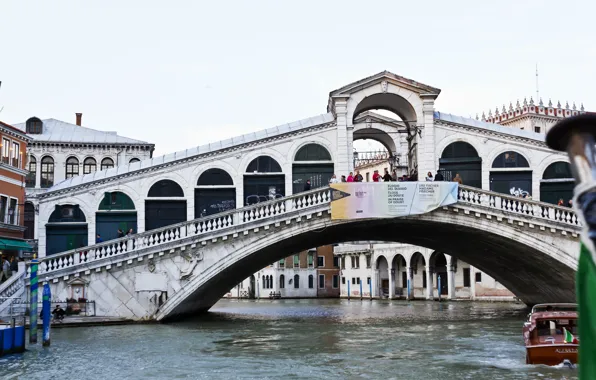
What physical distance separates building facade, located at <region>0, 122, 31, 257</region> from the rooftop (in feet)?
46.3

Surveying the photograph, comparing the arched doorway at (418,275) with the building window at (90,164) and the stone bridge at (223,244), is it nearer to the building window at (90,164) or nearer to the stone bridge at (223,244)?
the building window at (90,164)

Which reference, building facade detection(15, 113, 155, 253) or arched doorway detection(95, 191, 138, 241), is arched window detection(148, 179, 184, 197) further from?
building facade detection(15, 113, 155, 253)

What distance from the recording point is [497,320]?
30250 mm

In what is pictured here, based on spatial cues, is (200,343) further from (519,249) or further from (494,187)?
(494,187)

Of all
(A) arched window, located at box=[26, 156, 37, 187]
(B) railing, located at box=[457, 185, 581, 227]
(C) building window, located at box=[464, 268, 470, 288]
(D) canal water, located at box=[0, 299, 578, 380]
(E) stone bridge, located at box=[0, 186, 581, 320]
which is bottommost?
(D) canal water, located at box=[0, 299, 578, 380]

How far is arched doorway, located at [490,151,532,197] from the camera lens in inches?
1258

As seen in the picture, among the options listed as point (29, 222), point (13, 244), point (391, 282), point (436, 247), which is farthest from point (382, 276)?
point (13, 244)

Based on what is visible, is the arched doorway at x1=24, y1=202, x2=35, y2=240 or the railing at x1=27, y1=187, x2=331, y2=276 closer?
the railing at x1=27, y1=187, x2=331, y2=276

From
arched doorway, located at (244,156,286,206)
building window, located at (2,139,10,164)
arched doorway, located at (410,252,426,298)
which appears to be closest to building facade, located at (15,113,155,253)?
building window, located at (2,139,10,164)

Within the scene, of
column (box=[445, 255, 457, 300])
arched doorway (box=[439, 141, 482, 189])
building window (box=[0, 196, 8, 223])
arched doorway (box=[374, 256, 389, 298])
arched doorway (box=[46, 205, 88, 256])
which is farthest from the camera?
arched doorway (box=[374, 256, 389, 298])

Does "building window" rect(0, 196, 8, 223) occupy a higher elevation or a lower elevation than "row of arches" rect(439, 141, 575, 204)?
lower

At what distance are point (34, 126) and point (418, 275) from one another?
2895 centimetres

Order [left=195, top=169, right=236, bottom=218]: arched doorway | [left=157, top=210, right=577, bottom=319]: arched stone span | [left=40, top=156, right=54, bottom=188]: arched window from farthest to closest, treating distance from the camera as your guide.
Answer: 1. [left=40, top=156, right=54, bottom=188]: arched window
2. [left=195, top=169, right=236, bottom=218]: arched doorway
3. [left=157, top=210, right=577, bottom=319]: arched stone span

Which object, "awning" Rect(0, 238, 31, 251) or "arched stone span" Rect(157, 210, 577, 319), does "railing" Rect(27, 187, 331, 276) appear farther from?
"awning" Rect(0, 238, 31, 251)
